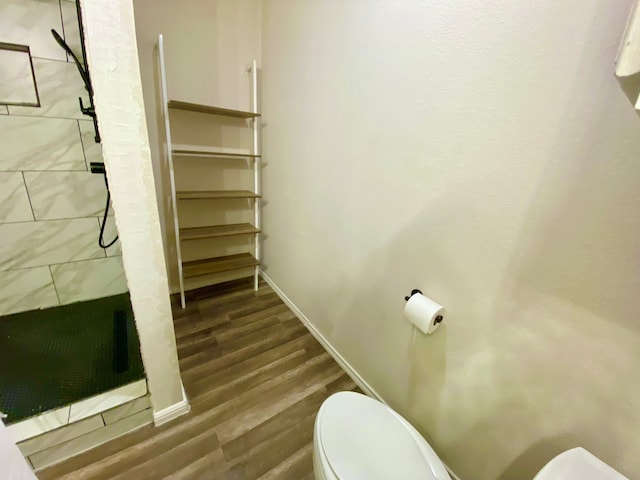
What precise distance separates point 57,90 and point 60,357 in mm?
1577

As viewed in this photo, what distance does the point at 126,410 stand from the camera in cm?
124

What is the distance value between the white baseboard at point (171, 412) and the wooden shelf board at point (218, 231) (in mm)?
1114

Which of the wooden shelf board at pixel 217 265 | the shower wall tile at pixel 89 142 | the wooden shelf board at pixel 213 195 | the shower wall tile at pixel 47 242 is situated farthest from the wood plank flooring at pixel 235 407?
the shower wall tile at pixel 89 142

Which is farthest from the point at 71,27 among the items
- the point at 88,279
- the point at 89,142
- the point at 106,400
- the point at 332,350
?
the point at 332,350

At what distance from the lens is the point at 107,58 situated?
2.55 ft

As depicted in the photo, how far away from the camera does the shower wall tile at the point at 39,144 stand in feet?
4.98

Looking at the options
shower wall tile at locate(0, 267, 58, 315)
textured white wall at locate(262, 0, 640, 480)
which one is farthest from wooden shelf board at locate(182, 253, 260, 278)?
textured white wall at locate(262, 0, 640, 480)

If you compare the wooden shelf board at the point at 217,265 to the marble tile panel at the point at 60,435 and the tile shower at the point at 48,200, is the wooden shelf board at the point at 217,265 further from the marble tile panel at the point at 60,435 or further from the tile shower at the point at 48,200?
the marble tile panel at the point at 60,435

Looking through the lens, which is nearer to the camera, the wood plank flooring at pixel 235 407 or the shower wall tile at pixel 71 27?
the wood plank flooring at pixel 235 407

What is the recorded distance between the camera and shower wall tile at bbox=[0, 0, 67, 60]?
1.39 m

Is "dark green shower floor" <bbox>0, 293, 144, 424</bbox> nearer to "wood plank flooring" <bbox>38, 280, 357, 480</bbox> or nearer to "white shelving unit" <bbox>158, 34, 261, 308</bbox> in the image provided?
"wood plank flooring" <bbox>38, 280, 357, 480</bbox>

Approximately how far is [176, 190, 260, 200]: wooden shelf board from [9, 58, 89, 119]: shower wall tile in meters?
0.75

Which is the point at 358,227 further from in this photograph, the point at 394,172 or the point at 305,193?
the point at 305,193

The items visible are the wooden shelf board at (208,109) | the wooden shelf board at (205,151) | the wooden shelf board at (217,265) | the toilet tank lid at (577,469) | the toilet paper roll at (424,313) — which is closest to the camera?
the toilet tank lid at (577,469)
